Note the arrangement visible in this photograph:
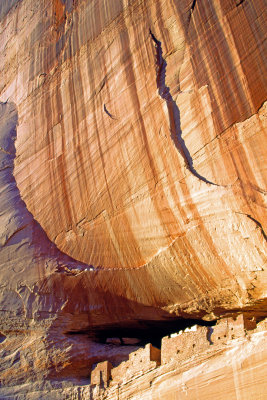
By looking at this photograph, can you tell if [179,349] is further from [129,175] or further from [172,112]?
[172,112]

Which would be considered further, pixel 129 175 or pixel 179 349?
pixel 129 175

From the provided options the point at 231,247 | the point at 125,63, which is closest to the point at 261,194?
the point at 231,247

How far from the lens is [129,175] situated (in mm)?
6953

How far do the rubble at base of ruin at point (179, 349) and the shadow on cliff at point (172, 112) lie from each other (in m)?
1.73

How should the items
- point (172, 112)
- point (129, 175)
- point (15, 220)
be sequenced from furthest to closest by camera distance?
1. point (15, 220)
2. point (129, 175)
3. point (172, 112)

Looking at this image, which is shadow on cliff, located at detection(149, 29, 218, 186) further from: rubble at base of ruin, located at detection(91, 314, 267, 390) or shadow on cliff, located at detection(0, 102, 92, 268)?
shadow on cliff, located at detection(0, 102, 92, 268)

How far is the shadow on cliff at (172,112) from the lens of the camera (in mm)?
6259

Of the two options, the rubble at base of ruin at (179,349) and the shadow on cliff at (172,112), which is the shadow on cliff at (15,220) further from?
the shadow on cliff at (172,112)

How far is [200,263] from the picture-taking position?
6434 mm

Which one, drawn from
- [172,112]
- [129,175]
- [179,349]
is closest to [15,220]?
[129,175]

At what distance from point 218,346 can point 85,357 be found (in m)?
2.53

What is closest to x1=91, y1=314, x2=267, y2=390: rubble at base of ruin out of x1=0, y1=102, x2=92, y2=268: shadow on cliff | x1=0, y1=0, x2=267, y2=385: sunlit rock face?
x1=0, y1=0, x2=267, y2=385: sunlit rock face

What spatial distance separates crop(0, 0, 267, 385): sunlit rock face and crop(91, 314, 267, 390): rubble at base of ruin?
43 cm

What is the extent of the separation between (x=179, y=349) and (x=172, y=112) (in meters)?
2.99
